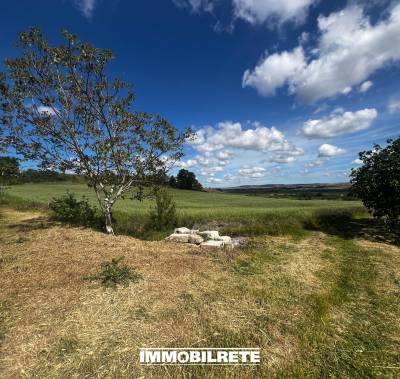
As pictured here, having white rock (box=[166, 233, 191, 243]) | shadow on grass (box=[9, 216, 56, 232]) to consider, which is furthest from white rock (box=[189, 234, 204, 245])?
shadow on grass (box=[9, 216, 56, 232])

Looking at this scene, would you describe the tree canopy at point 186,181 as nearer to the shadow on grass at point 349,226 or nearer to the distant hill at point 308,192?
the distant hill at point 308,192

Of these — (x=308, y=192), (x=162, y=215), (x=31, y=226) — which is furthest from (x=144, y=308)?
(x=308, y=192)

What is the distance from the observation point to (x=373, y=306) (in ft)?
22.2

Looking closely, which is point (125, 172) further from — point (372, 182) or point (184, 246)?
point (372, 182)

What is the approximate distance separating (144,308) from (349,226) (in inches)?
708

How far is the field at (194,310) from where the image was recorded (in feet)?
14.5

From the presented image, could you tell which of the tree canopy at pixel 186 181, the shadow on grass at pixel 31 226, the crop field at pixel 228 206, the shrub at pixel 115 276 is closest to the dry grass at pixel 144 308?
the shrub at pixel 115 276

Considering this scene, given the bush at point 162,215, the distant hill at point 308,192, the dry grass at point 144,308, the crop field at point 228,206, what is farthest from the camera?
the distant hill at point 308,192

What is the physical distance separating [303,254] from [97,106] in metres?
13.0

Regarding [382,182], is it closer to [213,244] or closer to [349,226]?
[349,226]

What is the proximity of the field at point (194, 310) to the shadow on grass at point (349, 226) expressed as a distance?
4.54m

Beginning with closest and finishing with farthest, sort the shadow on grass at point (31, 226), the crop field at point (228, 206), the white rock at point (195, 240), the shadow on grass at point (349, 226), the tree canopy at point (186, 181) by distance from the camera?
the white rock at point (195, 240), the shadow on grass at point (31, 226), the shadow on grass at point (349, 226), the crop field at point (228, 206), the tree canopy at point (186, 181)

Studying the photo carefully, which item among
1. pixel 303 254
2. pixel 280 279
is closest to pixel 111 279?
pixel 280 279

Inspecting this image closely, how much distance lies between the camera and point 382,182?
16.1m
